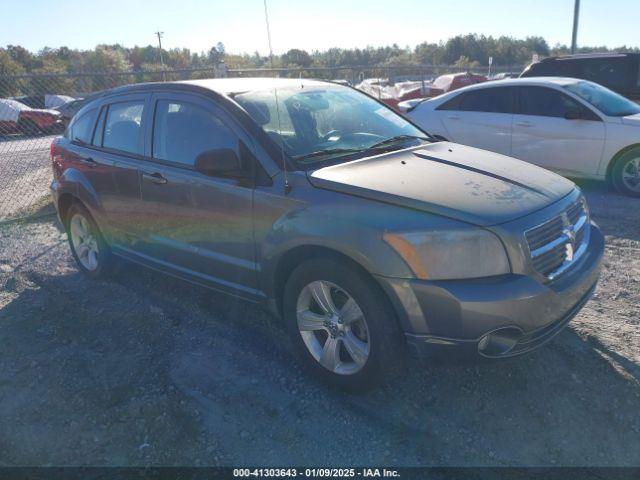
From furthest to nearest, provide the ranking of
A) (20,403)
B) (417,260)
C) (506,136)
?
(506,136)
(20,403)
(417,260)

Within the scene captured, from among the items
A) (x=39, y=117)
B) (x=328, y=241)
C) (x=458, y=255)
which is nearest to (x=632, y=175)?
(x=458, y=255)

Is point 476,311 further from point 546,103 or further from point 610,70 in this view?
point 610,70

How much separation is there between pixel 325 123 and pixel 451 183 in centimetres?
121

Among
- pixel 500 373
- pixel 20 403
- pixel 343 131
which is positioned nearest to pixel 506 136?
pixel 343 131

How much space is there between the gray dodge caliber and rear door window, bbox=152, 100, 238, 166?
0.01 m

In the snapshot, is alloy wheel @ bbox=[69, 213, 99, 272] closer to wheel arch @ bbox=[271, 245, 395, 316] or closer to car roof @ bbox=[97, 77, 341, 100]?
car roof @ bbox=[97, 77, 341, 100]

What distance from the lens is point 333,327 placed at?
3.10 metres

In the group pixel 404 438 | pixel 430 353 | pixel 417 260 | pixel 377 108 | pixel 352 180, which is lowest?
pixel 404 438

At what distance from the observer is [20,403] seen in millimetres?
3246

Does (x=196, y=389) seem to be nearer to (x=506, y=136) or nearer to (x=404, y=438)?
(x=404, y=438)

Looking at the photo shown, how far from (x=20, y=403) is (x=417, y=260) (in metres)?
2.63

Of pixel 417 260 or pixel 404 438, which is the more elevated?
pixel 417 260

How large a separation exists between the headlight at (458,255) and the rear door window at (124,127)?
2649 mm

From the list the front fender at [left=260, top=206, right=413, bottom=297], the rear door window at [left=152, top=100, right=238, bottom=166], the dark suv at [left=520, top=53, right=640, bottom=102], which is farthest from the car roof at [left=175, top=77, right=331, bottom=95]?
the dark suv at [left=520, top=53, right=640, bottom=102]
